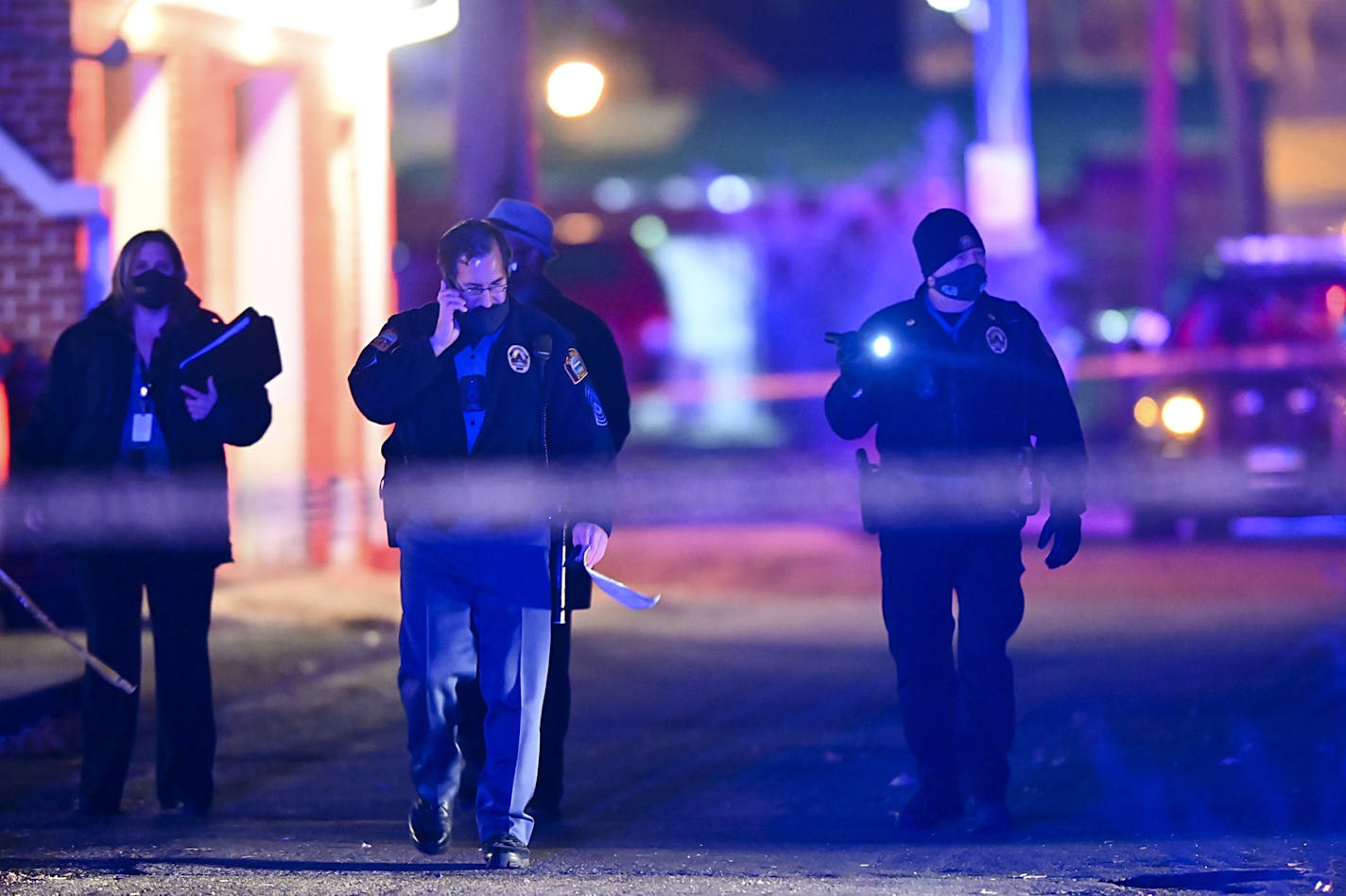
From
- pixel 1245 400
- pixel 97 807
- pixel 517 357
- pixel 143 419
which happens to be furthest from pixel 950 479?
pixel 1245 400

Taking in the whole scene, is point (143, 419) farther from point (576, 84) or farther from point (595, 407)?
point (576, 84)

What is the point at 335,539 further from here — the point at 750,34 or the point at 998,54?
the point at 750,34

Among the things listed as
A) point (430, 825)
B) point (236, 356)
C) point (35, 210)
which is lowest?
point (430, 825)

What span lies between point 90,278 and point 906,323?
17.8 feet

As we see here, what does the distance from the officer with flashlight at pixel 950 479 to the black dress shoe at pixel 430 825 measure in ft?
4.72

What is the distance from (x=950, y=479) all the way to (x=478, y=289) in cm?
155

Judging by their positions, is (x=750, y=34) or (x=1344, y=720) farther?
(x=750, y=34)

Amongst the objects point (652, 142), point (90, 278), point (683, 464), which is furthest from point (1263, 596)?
point (652, 142)

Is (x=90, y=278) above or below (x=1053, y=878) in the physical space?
above

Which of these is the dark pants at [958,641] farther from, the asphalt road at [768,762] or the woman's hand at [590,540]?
the woman's hand at [590,540]

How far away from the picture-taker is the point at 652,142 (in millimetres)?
33281

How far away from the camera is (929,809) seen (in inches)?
246

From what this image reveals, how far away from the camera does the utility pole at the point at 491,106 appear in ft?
31.0

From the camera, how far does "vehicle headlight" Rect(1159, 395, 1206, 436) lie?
14.7 meters
